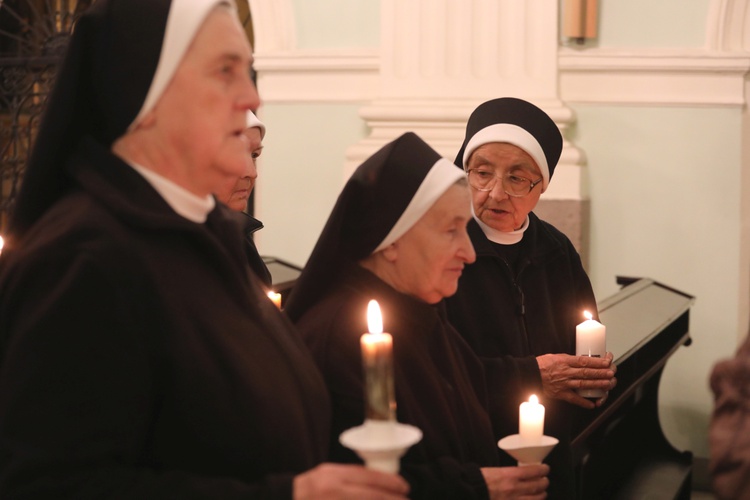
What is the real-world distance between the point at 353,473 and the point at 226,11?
82 cm

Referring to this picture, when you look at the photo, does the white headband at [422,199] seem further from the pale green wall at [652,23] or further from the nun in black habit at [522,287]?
the pale green wall at [652,23]

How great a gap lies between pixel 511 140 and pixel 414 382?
1365 millimetres

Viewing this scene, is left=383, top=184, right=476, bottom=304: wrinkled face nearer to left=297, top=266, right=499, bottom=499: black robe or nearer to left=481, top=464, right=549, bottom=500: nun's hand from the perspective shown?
left=297, top=266, right=499, bottom=499: black robe

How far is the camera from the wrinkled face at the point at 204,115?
1.78 meters

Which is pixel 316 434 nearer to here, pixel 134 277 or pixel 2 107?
pixel 134 277

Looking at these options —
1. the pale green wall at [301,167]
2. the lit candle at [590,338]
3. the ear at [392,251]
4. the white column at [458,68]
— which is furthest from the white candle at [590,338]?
the pale green wall at [301,167]

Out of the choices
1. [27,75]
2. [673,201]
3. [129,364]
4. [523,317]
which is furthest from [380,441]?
[27,75]

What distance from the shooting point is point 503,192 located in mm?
3482

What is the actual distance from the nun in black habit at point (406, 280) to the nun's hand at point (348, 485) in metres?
0.66

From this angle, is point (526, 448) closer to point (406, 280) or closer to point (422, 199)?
point (406, 280)

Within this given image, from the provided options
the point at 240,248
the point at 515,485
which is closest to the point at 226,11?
the point at 240,248

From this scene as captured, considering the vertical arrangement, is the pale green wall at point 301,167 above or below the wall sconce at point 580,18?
below

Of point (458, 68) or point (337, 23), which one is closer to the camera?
point (458, 68)

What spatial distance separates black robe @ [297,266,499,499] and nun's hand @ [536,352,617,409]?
687mm
